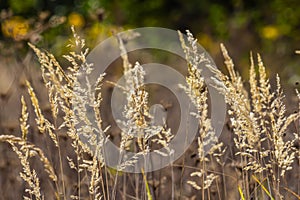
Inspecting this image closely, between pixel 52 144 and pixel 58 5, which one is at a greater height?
pixel 58 5

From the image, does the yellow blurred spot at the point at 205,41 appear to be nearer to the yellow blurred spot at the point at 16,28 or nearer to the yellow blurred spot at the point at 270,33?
the yellow blurred spot at the point at 270,33

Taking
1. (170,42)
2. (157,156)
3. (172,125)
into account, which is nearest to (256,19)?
(170,42)

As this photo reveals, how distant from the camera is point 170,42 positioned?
442 inches

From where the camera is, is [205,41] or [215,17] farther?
[215,17]

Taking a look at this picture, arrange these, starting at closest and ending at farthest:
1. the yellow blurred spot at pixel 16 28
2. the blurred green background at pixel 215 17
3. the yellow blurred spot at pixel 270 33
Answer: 1. the yellow blurred spot at pixel 16 28
2. the blurred green background at pixel 215 17
3. the yellow blurred spot at pixel 270 33

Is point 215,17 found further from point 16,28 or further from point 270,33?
point 16,28

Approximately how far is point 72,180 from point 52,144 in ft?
1.11

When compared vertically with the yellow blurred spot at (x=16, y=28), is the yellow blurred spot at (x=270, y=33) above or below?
above

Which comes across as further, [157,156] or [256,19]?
[256,19]

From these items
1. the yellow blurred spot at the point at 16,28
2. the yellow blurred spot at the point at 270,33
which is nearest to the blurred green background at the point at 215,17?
the yellow blurred spot at the point at 270,33

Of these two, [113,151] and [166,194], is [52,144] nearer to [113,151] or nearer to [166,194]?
[113,151]

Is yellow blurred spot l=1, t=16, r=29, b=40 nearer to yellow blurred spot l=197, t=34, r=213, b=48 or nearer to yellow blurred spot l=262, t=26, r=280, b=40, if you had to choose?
yellow blurred spot l=197, t=34, r=213, b=48

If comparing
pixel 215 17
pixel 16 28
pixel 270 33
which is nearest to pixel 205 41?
pixel 215 17

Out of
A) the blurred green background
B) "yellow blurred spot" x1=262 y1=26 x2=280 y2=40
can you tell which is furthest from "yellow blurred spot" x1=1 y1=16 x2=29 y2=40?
"yellow blurred spot" x1=262 y1=26 x2=280 y2=40
